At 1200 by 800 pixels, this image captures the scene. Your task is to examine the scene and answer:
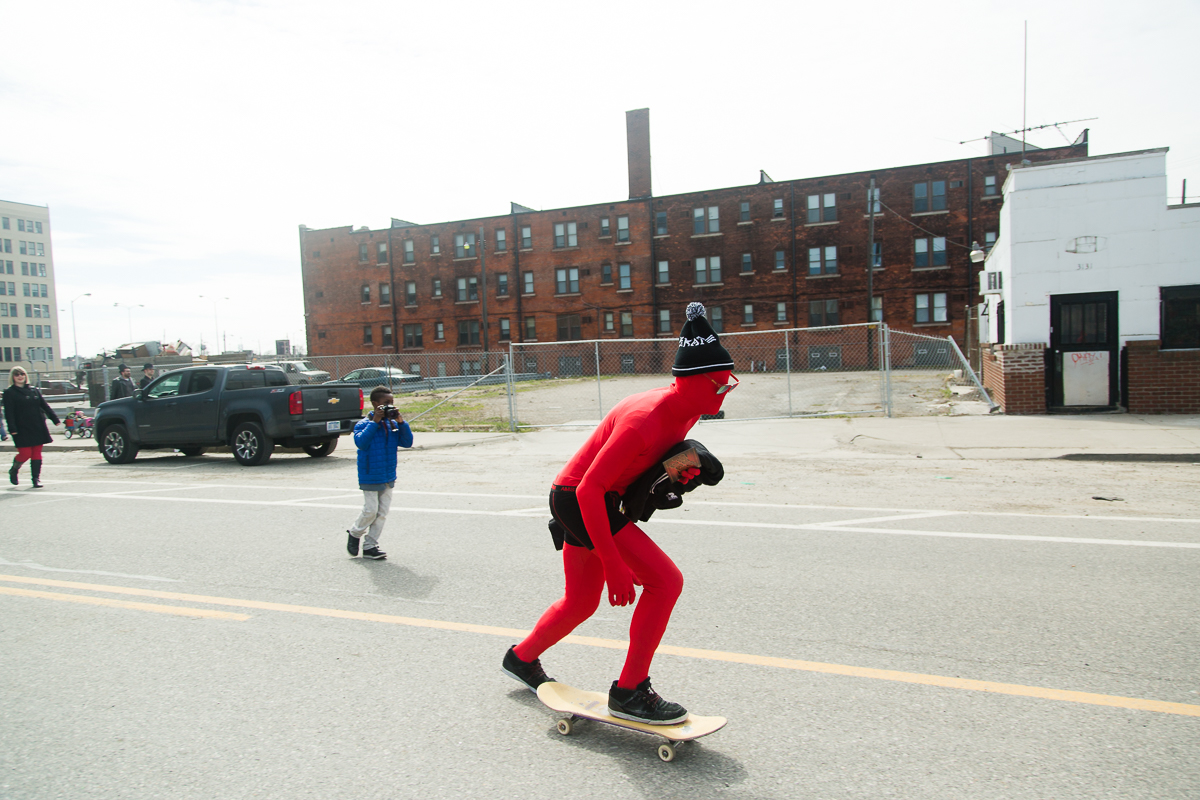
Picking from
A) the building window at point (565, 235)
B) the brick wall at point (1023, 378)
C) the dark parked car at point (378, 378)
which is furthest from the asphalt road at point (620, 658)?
the building window at point (565, 235)

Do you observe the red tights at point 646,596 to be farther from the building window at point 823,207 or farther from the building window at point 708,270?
the building window at point 708,270

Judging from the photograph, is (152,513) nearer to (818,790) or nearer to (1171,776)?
(818,790)

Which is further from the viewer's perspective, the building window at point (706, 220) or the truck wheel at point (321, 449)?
the building window at point (706, 220)

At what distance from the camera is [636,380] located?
34656mm

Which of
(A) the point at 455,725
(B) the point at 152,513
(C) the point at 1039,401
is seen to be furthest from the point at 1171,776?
(C) the point at 1039,401

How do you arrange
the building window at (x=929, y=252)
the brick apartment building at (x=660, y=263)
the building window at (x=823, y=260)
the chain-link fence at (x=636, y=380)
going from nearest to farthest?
the chain-link fence at (x=636, y=380), the building window at (x=929, y=252), the brick apartment building at (x=660, y=263), the building window at (x=823, y=260)

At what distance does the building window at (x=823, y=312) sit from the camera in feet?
146

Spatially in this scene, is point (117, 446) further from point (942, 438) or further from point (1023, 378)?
point (1023, 378)

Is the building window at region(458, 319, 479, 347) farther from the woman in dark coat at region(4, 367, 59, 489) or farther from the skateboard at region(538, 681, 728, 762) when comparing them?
the skateboard at region(538, 681, 728, 762)

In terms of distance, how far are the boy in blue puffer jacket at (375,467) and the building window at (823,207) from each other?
42000mm

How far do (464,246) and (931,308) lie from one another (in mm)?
31112

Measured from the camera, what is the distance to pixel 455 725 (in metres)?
3.40

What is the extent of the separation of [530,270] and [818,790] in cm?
5093

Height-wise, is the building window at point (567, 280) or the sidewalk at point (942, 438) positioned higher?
the building window at point (567, 280)
